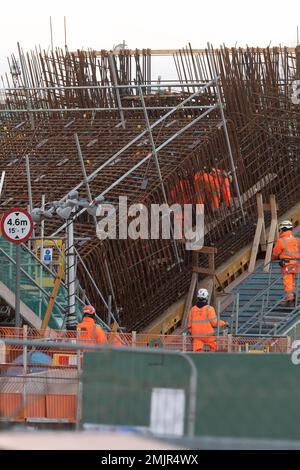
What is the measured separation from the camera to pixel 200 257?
98.2ft

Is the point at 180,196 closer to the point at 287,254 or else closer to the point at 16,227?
the point at 287,254

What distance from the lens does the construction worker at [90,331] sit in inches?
866

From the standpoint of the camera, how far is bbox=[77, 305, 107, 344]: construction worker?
72.1 ft

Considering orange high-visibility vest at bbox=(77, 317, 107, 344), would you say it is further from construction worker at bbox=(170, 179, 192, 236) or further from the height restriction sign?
construction worker at bbox=(170, 179, 192, 236)

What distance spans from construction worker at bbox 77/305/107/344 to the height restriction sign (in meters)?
1.53

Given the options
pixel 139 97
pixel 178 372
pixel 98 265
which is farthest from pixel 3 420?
pixel 139 97

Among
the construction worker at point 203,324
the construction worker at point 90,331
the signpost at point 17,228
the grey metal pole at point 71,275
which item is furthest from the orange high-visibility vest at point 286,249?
the signpost at point 17,228

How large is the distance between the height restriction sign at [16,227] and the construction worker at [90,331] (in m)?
1.53

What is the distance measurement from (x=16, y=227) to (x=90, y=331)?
A: 1.93 m

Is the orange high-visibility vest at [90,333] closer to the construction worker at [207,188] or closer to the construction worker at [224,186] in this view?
the construction worker at [207,188]

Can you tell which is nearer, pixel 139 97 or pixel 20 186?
pixel 20 186

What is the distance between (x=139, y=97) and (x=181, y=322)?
6.09 m
